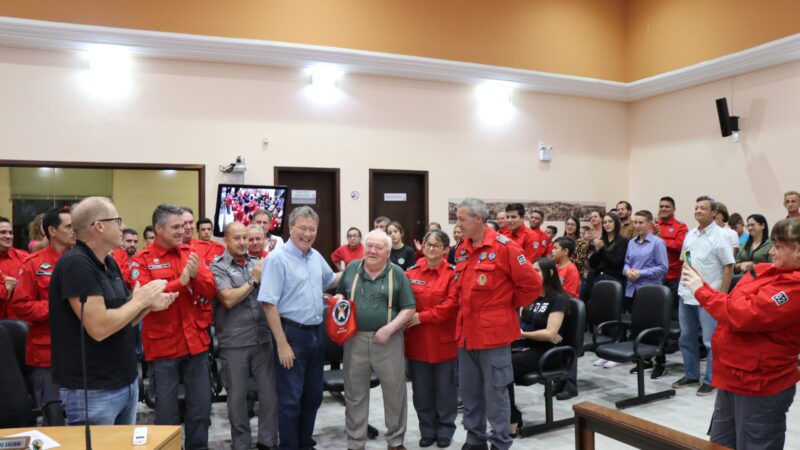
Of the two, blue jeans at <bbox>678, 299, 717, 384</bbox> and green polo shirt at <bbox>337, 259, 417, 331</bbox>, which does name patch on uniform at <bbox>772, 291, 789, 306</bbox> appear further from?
blue jeans at <bbox>678, 299, 717, 384</bbox>

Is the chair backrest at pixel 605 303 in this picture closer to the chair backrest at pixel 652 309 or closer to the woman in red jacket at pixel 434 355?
the chair backrest at pixel 652 309

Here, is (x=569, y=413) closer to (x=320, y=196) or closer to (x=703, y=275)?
(x=703, y=275)

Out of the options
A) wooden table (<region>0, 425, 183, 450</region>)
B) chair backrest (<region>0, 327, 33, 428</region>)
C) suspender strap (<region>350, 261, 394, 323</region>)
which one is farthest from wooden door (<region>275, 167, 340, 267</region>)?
wooden table (<region>0, 425, 183, 450</region>)

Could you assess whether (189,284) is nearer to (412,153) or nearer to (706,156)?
(412,153)

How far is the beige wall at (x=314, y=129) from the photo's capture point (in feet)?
22.4

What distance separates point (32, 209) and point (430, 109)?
541 centimetres

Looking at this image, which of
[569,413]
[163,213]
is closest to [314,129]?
[163,213]

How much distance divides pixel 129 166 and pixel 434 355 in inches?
197

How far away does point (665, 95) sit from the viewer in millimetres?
9516

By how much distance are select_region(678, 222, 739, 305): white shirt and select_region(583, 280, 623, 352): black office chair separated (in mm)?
597

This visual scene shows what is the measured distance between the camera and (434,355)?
3.99m

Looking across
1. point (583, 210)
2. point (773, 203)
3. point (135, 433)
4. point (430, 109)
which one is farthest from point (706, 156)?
point (135, 433)

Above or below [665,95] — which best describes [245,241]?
below

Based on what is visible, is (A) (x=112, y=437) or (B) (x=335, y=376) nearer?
(A) (x=112, y=437)
